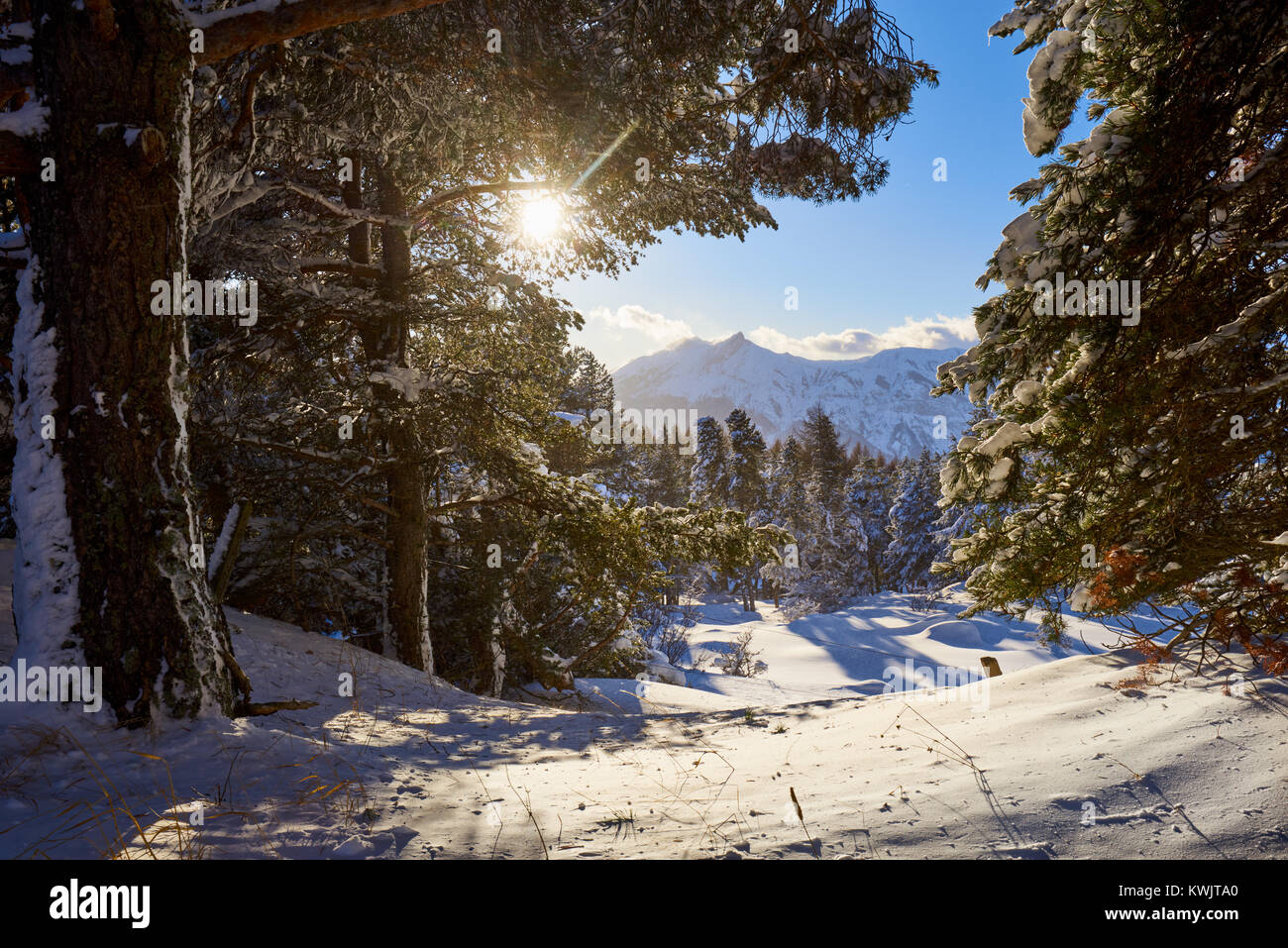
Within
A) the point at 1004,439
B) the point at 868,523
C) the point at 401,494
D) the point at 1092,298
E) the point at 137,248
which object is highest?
the point at 137,248

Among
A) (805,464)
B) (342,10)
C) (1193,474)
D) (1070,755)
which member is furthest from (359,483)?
(805,464)

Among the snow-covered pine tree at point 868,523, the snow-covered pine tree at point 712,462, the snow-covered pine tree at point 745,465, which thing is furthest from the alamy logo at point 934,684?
the snow-covered pine tree at point 868,523

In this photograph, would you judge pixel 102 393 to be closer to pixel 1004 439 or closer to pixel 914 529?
pixel 1004 439

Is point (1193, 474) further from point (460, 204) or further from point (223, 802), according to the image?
point (460, 204)

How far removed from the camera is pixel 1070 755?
2.97 m

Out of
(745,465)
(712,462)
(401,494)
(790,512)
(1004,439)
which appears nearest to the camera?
(1004,439)

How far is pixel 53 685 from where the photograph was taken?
3.40 meters

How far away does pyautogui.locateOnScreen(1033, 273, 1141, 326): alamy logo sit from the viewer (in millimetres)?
3467
